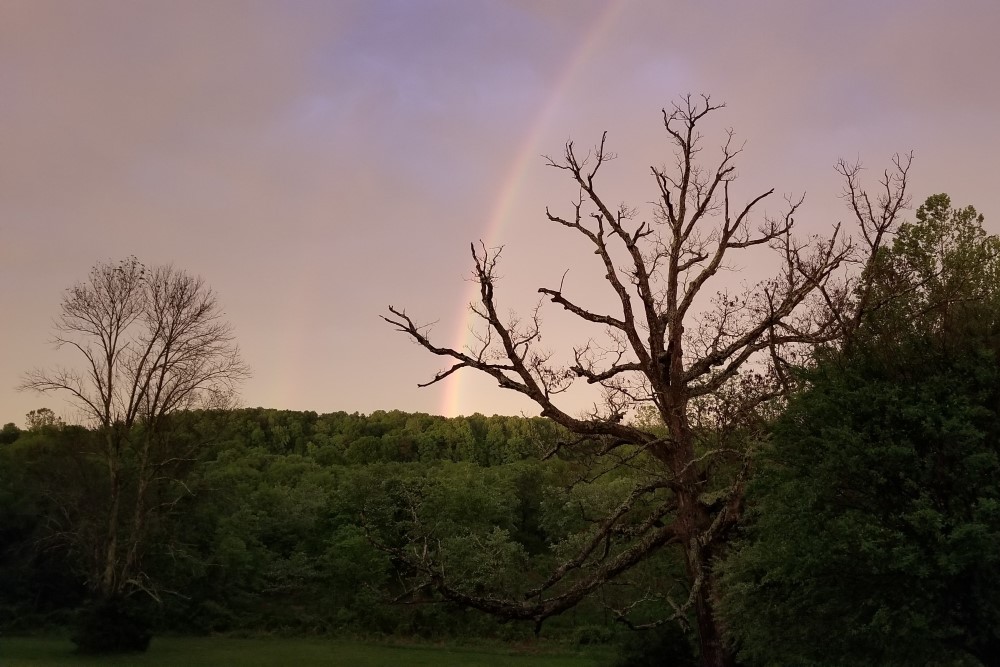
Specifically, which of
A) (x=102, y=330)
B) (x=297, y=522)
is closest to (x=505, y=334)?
(x=102, y=330)

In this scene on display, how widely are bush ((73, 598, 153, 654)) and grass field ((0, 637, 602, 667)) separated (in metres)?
0.67

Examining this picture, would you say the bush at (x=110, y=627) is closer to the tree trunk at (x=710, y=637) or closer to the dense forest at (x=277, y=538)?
the dense forest at (x=277, y=538)

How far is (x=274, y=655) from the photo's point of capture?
3541cm

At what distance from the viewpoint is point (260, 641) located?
138ft

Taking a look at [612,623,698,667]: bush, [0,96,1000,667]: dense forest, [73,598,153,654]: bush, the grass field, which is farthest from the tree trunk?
[73,598,153,654]: bush

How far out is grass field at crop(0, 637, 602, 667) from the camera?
30.0 metres

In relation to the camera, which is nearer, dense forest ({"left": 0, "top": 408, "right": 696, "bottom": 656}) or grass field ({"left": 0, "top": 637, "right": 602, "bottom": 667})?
grass field ({"left": 0, "top": 637, "right": 602, "bottom": 667})

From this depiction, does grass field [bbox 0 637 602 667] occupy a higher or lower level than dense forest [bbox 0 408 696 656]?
lower

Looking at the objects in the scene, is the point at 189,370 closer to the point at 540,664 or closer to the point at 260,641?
the point at 260,641

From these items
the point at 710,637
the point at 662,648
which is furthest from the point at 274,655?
the point at 710,637

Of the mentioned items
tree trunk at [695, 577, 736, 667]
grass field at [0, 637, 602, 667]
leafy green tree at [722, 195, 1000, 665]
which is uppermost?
leafy green tree at [722, 195, 1000, 665]

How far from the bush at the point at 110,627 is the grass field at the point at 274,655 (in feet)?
2.21

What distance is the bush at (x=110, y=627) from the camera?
3109cm

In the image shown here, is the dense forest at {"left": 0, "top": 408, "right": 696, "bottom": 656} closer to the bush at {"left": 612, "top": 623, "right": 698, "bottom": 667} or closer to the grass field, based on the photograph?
the bush at {"left": 612, "top": 623, "right": 698, "bottom": 667}
